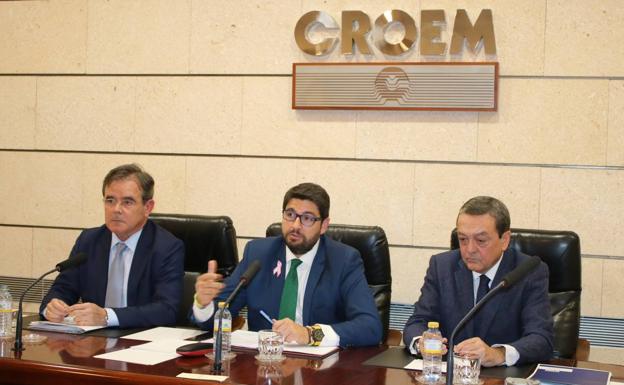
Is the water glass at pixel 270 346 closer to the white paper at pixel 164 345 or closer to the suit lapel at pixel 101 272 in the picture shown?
the white paper at pixel 164 345

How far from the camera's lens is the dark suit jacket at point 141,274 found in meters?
3.82

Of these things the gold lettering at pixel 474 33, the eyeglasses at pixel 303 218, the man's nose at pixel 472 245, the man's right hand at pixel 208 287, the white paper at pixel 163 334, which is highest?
the gold lettering at pixel 474 33

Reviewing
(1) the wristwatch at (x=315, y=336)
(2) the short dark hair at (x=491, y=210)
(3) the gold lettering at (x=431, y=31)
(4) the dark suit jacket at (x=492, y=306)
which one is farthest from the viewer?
(3) the gold lettering at (x=431, y=31)

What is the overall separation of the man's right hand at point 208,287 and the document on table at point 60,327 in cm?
47

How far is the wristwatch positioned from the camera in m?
3.13

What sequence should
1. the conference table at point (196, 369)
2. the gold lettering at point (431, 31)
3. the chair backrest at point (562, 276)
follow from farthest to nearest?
1. the gold lettering at point (431, 31)
2. the chair backrest at point (562, 276)
3. the conference table at point (196, 369)

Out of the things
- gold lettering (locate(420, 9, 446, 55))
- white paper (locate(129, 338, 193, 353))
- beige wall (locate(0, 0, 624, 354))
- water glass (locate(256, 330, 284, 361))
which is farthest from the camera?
gold lettering (locate(420, 9, 446, 55))

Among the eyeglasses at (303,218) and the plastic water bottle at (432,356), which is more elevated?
the eyeglasses at (303,218)

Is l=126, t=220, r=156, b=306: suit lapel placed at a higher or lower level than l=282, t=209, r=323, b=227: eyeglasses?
lower

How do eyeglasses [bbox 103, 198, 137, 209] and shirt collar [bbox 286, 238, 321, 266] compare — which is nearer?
shirt collar [bbox 286, 238, 321, 266]

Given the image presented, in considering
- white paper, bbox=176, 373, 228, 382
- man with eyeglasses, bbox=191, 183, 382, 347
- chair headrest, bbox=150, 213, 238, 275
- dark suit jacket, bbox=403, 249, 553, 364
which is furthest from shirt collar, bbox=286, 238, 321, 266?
white paper, bbox=176, 373, 228, 382

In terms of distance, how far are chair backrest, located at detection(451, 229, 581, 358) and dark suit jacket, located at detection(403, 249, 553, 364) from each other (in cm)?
19

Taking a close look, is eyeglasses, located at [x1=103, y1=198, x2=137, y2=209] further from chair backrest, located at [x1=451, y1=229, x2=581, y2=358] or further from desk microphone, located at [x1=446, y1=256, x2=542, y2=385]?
desk microphone, located at [x1=446, y1=256, x2=542, y2=385]

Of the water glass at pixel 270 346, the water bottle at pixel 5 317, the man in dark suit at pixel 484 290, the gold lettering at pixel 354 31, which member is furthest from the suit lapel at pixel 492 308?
the water bottle at pixel 5 317
